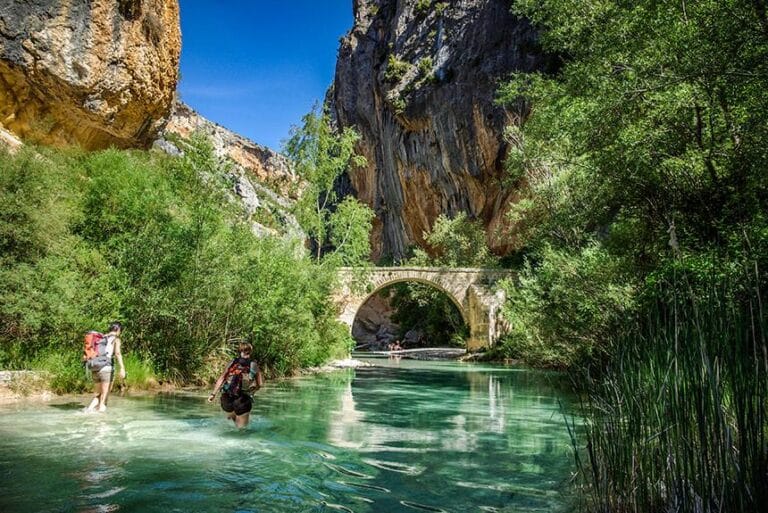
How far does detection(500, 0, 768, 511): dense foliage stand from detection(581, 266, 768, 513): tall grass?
0.01 meters

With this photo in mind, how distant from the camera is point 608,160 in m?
9.49

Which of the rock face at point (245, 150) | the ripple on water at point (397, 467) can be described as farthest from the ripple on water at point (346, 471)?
the rock face at point (245, 150)

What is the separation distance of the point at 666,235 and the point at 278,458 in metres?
7.64

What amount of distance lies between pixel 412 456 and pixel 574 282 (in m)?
8.40

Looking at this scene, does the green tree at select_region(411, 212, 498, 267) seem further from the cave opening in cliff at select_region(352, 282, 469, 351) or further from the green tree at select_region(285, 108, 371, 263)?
the green tree at select_region(285, 108, 371, 263)

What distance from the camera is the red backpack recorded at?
301 inches

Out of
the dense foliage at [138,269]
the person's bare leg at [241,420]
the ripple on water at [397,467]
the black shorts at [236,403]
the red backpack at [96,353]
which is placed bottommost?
the ripple on water at [397,467]

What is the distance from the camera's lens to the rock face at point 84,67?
37.0 ft

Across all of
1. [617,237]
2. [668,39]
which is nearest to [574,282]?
[617,237]

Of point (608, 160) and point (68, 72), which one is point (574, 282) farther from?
point (68, 72)

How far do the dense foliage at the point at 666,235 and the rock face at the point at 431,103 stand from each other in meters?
17.4

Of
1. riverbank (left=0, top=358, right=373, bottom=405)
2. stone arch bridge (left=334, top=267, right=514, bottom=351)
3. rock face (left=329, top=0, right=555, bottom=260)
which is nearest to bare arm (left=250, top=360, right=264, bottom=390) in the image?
riverbank (left=0, top=358, right=373, bottom=405)

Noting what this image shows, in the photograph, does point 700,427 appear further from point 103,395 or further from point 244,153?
point 244,153

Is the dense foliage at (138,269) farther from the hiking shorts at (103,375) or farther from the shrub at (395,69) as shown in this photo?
the shrub at (395,69)
